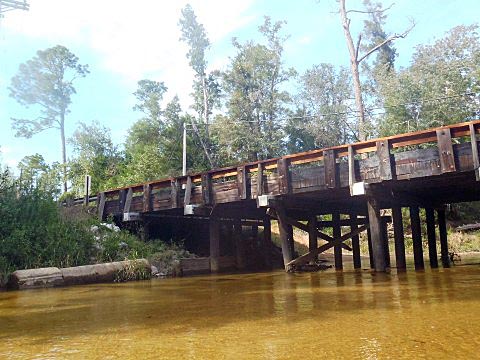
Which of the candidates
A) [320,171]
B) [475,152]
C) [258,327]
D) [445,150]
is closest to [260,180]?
[320,171]

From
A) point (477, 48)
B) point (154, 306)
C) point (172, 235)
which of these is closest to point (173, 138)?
point (172, 235)

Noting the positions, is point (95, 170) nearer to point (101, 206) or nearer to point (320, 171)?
point (101, 206)

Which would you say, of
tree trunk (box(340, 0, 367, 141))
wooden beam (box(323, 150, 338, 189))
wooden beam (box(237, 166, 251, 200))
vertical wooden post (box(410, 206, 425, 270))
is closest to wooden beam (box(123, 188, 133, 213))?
wooden beam (box(237, 166, 251, 200))

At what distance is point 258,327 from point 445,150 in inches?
300

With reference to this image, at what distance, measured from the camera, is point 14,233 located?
11289mm

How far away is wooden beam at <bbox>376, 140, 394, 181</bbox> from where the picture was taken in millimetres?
10148

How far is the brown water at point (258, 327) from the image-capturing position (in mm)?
2885

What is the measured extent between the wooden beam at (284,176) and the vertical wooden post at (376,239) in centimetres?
218

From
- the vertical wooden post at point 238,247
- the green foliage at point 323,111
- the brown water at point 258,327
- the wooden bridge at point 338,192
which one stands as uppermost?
the green foliage at point 323,111

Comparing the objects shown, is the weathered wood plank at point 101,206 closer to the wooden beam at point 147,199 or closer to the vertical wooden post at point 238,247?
the wooden beam at point 147,199

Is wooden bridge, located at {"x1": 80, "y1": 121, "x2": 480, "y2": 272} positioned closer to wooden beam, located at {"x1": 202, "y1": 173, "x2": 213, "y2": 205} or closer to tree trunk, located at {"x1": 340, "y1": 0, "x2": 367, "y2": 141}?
wooden beam, located at {"x1": 202, "y1": 173, "x2": 213, "y2": 205}

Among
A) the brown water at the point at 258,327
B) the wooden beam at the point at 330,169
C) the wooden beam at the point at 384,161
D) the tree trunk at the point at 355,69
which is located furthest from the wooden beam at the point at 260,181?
the tree trunk at the point at 355,69

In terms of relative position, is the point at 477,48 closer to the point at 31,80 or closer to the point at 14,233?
the point at 14,233

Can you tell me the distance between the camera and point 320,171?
11273 mm
